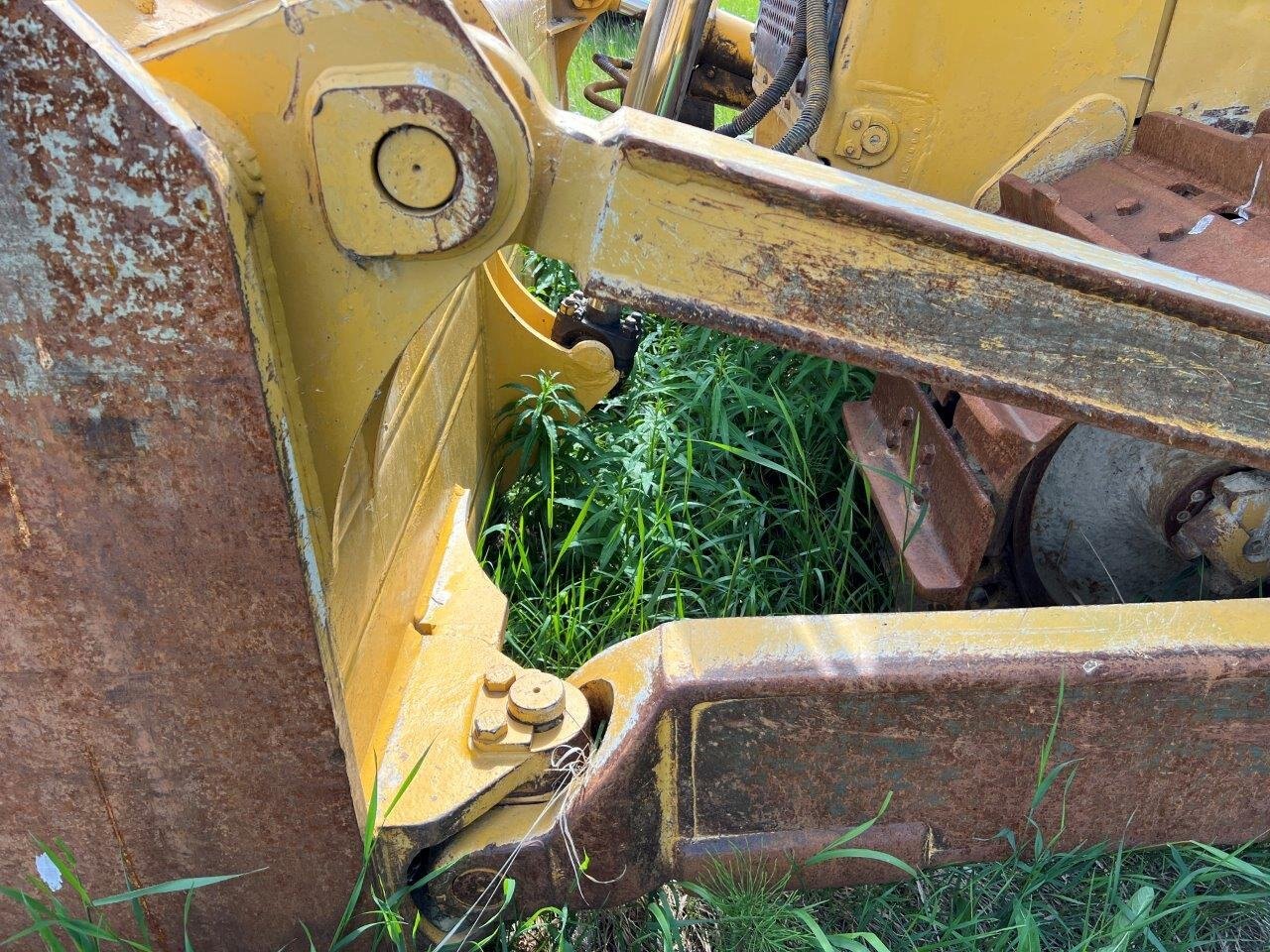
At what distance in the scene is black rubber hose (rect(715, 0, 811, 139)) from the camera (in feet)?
6.63

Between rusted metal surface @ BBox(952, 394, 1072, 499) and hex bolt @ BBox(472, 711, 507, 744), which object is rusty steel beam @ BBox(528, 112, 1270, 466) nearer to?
rusted metal surface @ BBox(952, 394, 1072, 499)

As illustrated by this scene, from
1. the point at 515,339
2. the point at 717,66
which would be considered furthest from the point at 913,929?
the point at 717,66

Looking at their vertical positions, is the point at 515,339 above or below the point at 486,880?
above

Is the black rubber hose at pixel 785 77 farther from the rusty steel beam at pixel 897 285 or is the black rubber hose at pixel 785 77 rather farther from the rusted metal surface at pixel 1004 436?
the rusty steel beam at pixel 897 285

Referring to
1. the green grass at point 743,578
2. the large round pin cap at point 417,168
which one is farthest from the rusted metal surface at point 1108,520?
the large round pin cap at point 417,168

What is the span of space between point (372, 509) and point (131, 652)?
44cm

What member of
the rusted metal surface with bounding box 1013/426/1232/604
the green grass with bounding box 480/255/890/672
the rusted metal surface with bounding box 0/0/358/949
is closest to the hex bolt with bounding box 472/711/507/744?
the rusted metal surface with bounding box 0/0/358/949

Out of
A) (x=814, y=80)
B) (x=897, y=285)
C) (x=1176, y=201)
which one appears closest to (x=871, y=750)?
(x=897, y=285)

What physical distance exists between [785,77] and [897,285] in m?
1.28

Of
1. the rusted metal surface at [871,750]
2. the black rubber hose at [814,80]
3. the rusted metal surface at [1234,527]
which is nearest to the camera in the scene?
the rusted metal surface at [871,750]

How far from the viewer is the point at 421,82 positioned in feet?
2.76

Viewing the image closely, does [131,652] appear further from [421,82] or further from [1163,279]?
[1163,279]

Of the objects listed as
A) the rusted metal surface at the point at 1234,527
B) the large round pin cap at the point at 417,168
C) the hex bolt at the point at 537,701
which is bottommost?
the hex bolt at the point at 537,701

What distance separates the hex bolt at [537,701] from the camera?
130cm
